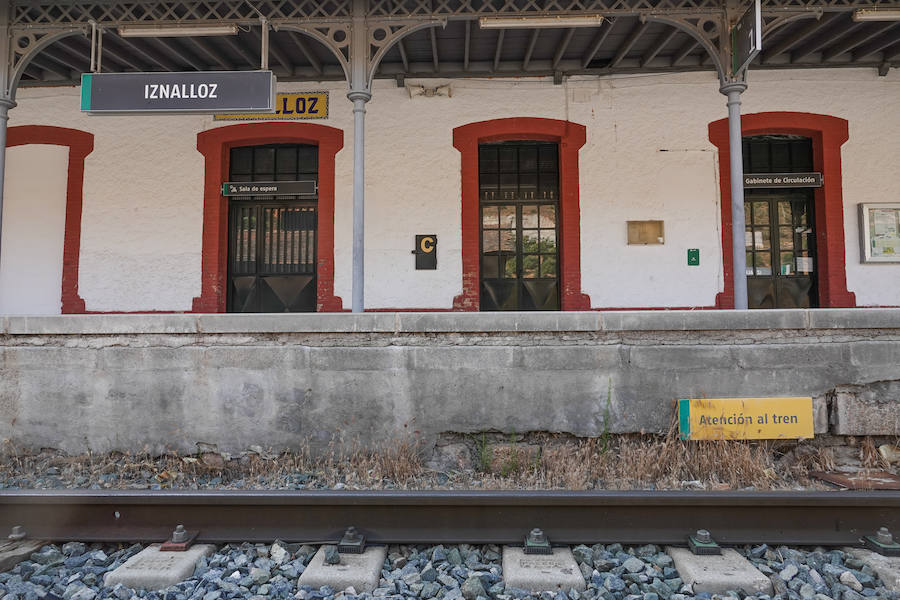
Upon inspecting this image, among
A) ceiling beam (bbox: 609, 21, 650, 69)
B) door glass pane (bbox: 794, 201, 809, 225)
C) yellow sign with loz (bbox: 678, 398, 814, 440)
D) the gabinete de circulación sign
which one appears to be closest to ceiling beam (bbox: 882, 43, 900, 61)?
door glass pane (bbox: 794, 201, 809, 225)

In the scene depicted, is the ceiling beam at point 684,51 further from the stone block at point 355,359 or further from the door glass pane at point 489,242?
the stone block at point 355,359

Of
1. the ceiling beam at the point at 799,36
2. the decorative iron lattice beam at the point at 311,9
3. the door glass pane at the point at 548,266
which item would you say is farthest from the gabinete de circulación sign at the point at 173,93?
the ceiling beam at the point at 799,36

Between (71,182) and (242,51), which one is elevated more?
(242,51)

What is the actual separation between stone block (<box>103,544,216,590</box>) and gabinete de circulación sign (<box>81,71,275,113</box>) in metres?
4.93

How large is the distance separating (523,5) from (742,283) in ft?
15.2

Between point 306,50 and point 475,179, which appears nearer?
point 306,50

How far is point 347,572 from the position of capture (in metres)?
2.98

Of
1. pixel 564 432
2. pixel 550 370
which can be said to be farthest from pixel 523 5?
pixel 564 432

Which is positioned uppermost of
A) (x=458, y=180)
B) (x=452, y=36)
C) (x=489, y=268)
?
(x=452, y=36)

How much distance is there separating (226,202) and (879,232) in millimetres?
10708

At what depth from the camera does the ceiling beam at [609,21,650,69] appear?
8.03 metres

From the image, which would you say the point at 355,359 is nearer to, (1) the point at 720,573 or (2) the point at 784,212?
(1) the point at 720,573

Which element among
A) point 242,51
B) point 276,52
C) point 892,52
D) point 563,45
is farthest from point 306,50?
point 892,52

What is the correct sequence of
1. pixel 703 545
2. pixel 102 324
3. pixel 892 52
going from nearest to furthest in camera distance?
pixel 703 545 → pixel 102 324 → pixel 892 52
